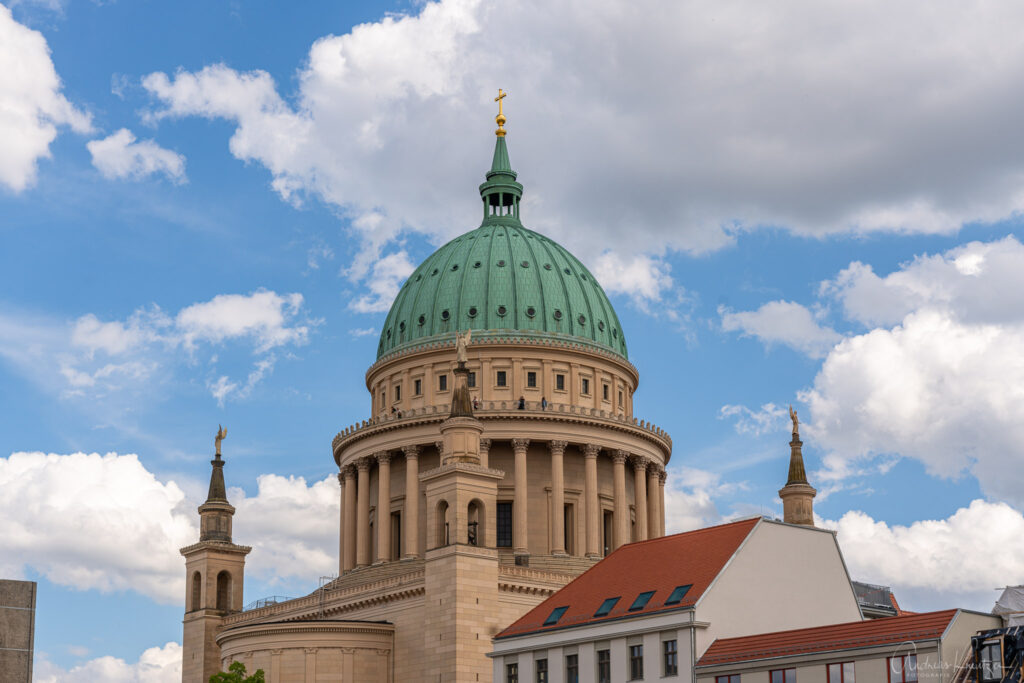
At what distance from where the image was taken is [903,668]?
196 feet

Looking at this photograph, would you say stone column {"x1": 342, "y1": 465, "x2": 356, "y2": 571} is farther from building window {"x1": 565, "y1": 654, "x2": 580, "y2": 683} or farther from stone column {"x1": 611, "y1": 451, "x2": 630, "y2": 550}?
building window {"x1": 565, "y1": 654, "x2": 580, "y2": 683}

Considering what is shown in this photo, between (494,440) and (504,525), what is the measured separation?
19.8ft

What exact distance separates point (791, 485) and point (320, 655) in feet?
128

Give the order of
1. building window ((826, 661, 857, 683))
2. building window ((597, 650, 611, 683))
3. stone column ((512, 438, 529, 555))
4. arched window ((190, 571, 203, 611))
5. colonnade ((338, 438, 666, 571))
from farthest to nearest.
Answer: arched window ((190, 571, 203, 611)) → colonnade ((338, 438, 666, 571)) → stone column ((512, 438, 529, 555)) → building window ((597, 650, 611, 683)) → building window ((826, 661, 857, 683))

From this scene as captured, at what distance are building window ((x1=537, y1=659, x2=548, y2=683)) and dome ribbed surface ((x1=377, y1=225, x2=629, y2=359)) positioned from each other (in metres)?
40.9

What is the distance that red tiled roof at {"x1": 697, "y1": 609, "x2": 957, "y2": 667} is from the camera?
60344mm

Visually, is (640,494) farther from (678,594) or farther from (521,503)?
(678,594)

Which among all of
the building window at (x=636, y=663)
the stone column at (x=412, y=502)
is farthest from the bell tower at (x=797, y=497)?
the building window at (x=636, y=663)

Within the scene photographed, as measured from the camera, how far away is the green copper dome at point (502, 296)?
11506cm

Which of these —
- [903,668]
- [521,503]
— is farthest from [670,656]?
[521,503]

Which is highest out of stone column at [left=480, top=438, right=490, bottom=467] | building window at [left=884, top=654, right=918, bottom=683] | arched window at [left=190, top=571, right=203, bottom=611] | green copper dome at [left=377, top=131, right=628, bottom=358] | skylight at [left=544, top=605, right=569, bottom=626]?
green copper dome at [left=377, top=131, right=628, bottom=358]

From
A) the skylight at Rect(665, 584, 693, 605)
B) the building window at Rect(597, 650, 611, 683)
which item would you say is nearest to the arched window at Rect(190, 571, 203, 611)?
the building window at Rect(597, 650, 611, 683)

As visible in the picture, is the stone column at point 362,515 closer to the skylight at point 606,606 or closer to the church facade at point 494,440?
the church facade at point 494,440

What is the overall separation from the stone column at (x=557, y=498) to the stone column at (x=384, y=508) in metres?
12.0
